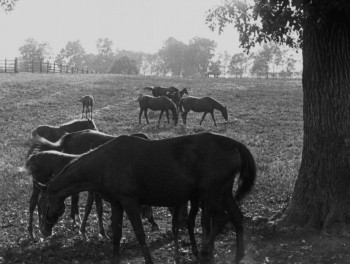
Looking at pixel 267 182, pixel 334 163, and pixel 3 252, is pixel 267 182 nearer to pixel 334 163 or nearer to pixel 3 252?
pixel 334 163

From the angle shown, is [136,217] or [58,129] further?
[58,129]

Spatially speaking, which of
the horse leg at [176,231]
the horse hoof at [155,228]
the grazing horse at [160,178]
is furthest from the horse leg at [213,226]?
the horse hoof at [155,228]

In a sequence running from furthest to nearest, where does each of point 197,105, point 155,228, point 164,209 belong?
1. point 197,105
2. point 164,209
3. point 155,228

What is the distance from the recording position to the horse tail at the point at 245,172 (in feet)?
22.8

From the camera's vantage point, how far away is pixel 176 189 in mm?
6750

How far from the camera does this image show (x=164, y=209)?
9.94m

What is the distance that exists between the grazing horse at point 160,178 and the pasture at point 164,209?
62cm

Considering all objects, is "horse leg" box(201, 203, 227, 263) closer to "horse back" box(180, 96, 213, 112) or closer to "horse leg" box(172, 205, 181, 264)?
"horse leg" box(172, 205, 181, 264)

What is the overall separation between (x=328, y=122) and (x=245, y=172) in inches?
70.5

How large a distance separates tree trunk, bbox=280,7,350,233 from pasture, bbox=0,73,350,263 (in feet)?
1.83

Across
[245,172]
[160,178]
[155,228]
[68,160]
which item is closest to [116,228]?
[160,178]

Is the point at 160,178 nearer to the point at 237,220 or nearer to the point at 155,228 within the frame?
the point at 237,220

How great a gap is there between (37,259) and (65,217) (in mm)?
2265

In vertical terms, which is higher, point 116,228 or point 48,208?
point 48,208
